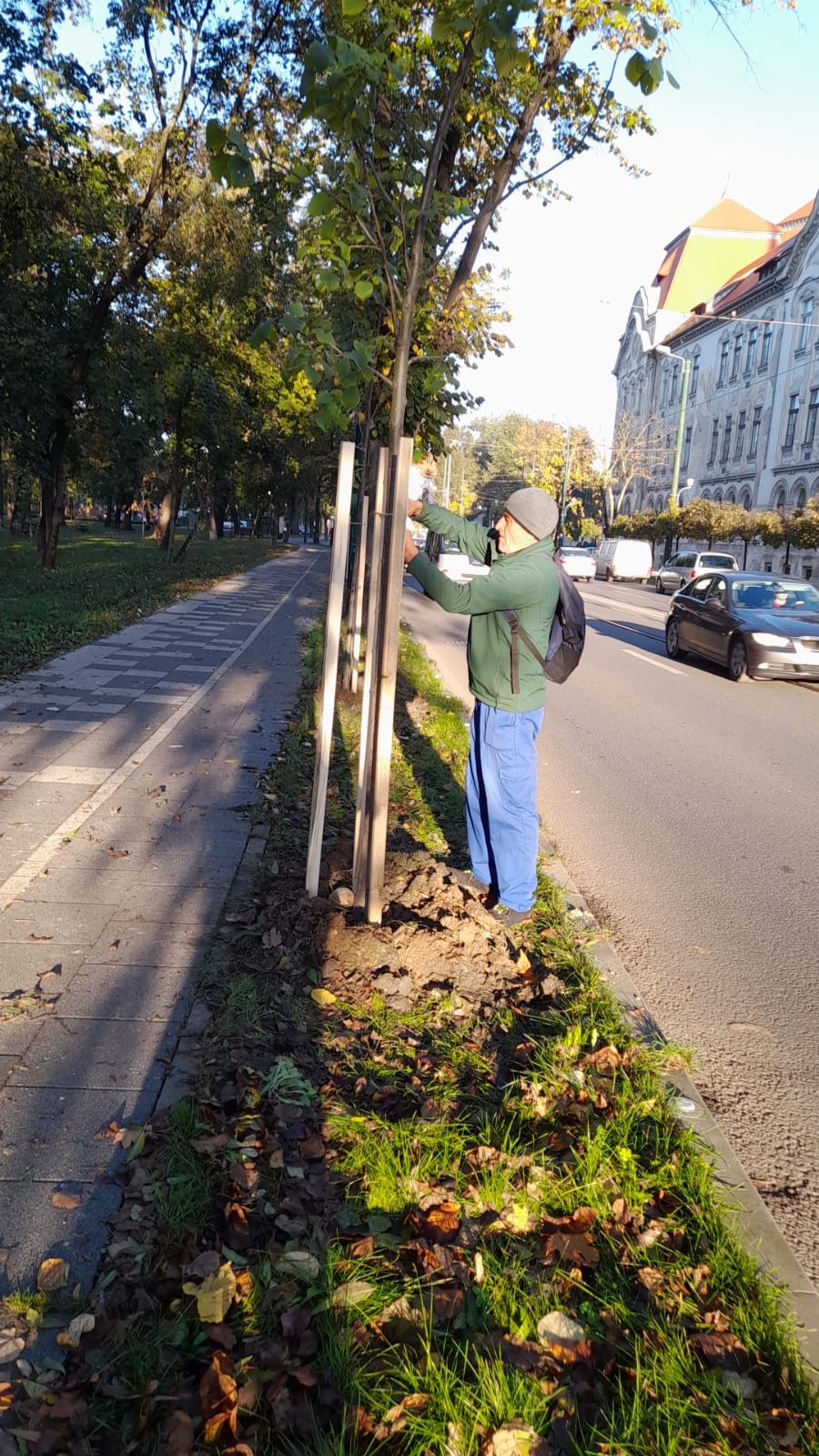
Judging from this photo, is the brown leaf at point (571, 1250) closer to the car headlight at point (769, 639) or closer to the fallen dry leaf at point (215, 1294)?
the fallen dry leaf at point (215, 1294)

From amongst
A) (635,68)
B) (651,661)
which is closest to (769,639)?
(651,661)

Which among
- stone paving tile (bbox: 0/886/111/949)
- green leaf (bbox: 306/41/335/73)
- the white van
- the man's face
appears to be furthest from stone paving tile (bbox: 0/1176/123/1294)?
the white van

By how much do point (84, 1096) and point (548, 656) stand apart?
258cm

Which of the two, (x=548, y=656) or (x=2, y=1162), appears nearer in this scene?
(x=2, y=1162)

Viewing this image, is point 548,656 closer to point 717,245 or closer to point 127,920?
point 127,920

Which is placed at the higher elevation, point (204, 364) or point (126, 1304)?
point (204, 364)

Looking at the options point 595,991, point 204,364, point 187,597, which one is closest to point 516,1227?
point 595,991

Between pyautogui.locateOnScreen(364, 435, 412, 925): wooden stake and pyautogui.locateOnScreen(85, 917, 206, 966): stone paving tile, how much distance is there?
0.82 m

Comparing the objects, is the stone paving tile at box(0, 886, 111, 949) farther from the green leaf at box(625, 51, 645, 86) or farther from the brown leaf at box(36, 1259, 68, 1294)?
the green leaf at box(625, 51, 645, 86)

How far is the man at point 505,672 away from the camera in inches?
164

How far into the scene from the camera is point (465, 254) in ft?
32.8

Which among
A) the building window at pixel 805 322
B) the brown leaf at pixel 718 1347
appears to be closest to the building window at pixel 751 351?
the building window at pixel 805 322

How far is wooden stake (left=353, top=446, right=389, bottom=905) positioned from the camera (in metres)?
4.14

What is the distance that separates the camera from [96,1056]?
11.5 ft
